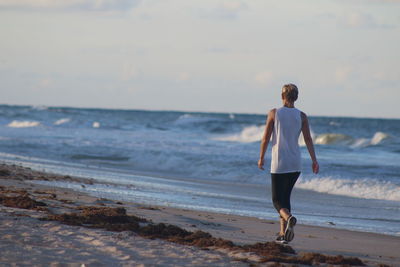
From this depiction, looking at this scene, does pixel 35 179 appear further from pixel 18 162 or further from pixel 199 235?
pixel 199 235

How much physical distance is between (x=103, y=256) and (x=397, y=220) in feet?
19.2

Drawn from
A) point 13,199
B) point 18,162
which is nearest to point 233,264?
point 13,199

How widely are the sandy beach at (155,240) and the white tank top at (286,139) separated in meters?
0.74

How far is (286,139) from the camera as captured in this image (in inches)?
239

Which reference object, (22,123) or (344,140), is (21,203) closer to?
(344,140)

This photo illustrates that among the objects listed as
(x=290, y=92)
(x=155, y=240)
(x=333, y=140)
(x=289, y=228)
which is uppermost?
(x=333, y=140)

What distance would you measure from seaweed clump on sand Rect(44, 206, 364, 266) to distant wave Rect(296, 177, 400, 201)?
762 centimetres

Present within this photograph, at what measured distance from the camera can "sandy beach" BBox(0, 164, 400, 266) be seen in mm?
5008

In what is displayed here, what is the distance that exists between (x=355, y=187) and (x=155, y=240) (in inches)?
361

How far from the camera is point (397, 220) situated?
9.57 meters

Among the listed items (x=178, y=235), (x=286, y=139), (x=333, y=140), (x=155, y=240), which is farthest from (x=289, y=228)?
(x=333, y=140)

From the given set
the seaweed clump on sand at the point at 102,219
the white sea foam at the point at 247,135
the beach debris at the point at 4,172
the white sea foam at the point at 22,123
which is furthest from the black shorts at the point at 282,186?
the white sea foam at the point at 22,123

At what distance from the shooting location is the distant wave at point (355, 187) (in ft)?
43.6

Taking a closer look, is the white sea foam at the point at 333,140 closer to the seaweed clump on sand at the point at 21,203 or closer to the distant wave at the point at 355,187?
the distant wave at the point at 355,187
